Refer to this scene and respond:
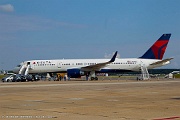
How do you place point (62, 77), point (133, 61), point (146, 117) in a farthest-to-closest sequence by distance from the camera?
point (62, 77)
point (133, 61)
point (146, 117)

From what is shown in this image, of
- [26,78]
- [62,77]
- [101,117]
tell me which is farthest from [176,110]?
[62,77]

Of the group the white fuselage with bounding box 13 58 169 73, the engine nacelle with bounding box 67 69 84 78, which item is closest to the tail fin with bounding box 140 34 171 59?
the white fuselage with bounding box 13 58 169 73

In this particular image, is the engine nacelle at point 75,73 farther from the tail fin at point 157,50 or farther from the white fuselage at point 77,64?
the tail fin at point 157,50

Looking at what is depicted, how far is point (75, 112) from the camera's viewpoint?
14578 mm

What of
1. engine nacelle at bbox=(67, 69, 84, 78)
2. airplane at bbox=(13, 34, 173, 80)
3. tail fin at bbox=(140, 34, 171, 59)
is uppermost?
tail fin at bbox=(140, 34, 171, 59)

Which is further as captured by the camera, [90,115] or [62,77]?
[62,77]

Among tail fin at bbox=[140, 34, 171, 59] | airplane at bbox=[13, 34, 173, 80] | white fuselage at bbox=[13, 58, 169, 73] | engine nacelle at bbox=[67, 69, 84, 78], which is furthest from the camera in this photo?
tail fin at bbox=[140, 34, 171, 59]

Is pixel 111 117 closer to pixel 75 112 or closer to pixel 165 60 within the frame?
pixel 75 112

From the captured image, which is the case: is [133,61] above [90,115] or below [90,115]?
above

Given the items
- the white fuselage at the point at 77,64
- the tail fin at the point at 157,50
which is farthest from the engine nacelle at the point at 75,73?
the tail fin at the point at 157,50

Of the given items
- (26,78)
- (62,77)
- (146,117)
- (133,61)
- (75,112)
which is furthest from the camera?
(62,77)

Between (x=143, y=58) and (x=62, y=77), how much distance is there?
682 inches

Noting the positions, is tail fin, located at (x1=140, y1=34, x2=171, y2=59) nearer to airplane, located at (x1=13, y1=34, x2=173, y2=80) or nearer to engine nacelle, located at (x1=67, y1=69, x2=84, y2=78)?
airplane, located at (x1=13, y1=34, x2=173, y2=80)

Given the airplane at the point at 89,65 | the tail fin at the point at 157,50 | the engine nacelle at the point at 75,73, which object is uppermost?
the tail fin at the point at 157,50
